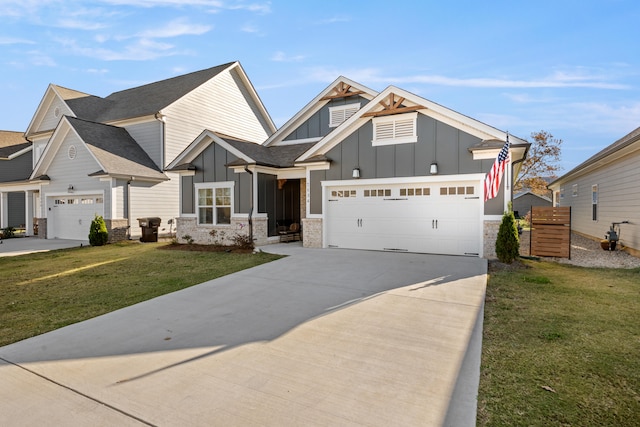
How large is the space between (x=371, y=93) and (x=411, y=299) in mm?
10653

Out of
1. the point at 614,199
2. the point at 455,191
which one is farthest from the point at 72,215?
the point at 614,199

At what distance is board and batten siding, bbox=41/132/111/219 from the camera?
16.2 metres

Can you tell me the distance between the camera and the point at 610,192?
516 inches

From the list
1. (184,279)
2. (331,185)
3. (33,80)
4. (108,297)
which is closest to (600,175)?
(331,185)

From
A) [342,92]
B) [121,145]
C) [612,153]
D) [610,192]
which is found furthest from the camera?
[121,145]

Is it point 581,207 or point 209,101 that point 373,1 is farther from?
point 581,207

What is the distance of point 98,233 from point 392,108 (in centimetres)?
1332

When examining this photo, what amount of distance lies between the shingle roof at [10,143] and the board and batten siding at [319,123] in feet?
73.0

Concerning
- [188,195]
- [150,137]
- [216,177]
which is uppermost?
[150,137]

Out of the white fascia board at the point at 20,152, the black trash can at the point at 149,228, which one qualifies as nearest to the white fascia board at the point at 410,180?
the black trash can at the point at 149,228

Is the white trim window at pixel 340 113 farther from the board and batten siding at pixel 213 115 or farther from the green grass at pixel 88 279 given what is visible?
the board and batten siding at pixel 213 115

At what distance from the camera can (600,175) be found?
1432 centimetres

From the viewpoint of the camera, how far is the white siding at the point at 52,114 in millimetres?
21109

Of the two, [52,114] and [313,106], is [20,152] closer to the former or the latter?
[52,114]
